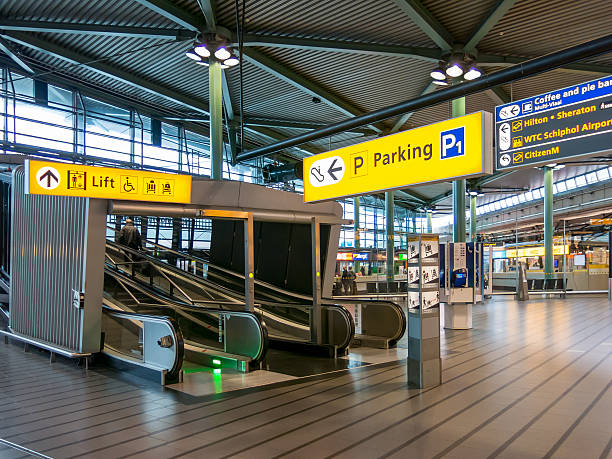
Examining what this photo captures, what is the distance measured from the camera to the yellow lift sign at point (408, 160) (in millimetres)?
4930

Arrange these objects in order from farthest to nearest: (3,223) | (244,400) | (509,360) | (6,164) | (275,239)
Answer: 1. (3,223)
2. (275,239)
3. (6,164)
4. (509,360)
5. (244,400)

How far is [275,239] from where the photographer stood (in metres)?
13.0

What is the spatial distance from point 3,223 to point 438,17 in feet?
43.1

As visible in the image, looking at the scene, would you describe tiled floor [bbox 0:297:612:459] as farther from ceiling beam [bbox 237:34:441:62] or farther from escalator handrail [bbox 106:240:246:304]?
ceiling beam [bbox 237:34:441:62]

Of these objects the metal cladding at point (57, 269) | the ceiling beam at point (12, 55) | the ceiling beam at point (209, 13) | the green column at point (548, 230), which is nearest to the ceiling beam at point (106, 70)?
the ceiling beam at point (12, 55)

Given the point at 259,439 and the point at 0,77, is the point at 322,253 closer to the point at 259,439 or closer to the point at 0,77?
the point at 259,439

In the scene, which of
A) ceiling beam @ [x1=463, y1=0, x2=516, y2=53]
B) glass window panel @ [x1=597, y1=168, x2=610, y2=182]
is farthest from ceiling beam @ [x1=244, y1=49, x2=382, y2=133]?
glass window panel @ [x1=597, y1=168, x2=610, y2=182]

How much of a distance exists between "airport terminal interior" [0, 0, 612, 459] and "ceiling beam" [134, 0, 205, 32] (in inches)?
8.1

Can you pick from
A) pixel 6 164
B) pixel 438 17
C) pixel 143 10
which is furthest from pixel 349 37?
pixel 6 164

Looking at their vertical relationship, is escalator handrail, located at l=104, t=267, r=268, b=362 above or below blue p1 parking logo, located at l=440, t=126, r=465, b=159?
below

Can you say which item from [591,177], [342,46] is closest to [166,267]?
[342,46]

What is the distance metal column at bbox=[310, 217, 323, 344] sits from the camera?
9781 millimetres

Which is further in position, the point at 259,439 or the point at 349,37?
the point at 349,37

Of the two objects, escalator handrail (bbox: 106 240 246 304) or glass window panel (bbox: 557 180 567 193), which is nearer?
escalator handrail (bbox: 106 240 246 304)
